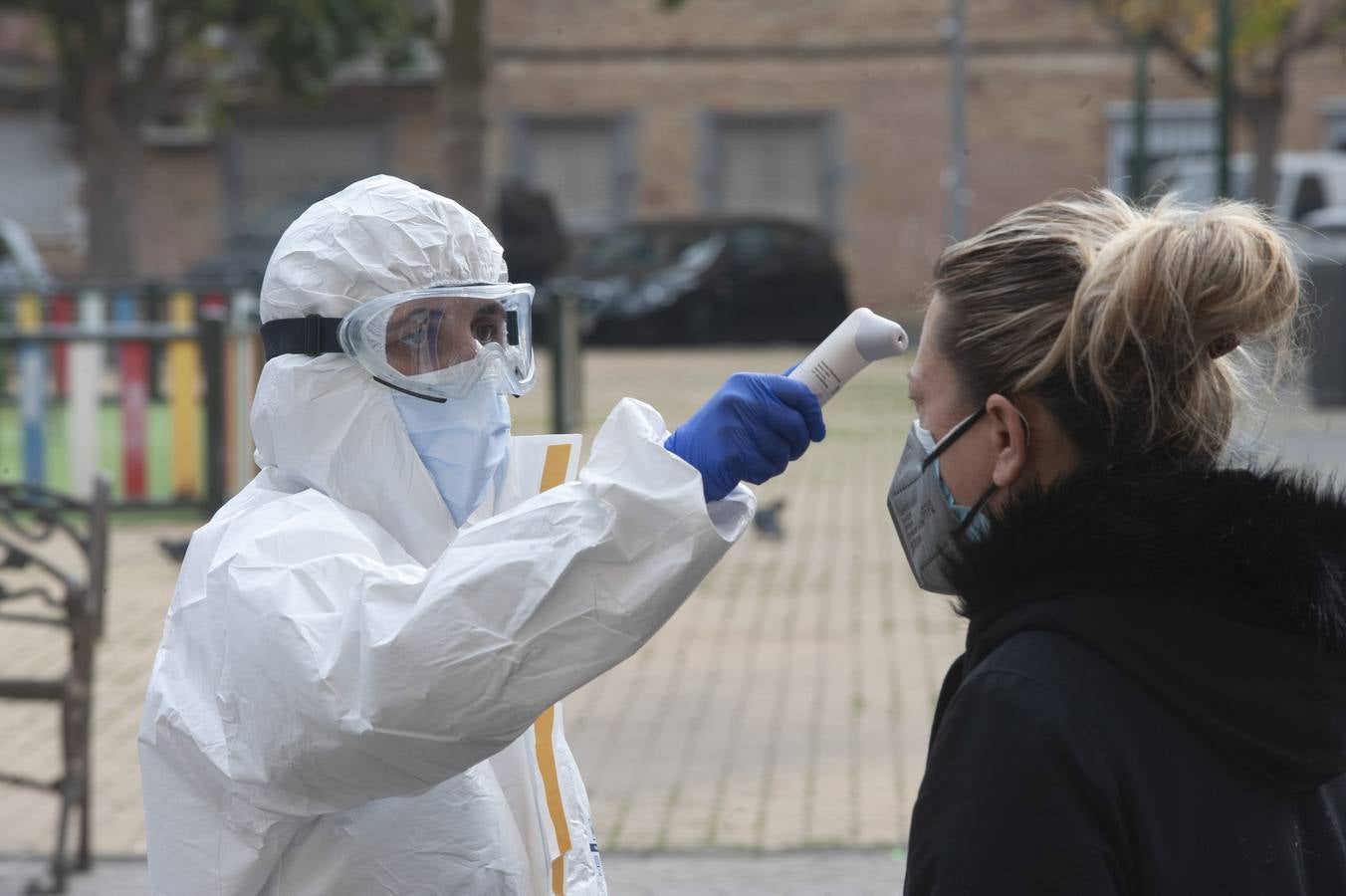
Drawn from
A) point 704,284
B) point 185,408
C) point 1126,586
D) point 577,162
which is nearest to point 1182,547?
point 1126,586

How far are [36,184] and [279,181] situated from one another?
4.33m

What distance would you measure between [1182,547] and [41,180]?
109 feet

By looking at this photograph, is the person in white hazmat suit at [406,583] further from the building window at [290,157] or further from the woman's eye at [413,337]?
the building window at [290,157]

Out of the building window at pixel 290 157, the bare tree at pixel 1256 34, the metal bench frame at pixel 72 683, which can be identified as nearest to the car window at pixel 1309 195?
the bare tree at pixel 1256 34

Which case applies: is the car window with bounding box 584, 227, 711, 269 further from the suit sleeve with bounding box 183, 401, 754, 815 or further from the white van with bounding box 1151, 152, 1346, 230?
the suit sleeve with bounding box 183, 401, 754, 815

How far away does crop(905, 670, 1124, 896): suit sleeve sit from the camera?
158cm

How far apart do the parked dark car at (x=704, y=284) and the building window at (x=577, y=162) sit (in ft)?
26.0

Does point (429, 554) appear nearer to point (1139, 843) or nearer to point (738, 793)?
point (1139, 843)

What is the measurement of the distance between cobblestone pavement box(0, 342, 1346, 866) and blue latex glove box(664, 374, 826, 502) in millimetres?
904

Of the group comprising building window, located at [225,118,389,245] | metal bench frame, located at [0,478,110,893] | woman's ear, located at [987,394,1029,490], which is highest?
building window, located at [225,118,389,245]

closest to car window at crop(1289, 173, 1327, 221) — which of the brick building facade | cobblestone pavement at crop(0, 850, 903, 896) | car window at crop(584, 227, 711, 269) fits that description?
car window at crop(584, 227, 711, 269)

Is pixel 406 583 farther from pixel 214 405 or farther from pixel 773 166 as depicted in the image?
pixel 773 166

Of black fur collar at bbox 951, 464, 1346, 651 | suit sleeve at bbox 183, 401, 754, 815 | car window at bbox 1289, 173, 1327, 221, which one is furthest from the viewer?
car window at bbox 1289, 173, 1327, 221

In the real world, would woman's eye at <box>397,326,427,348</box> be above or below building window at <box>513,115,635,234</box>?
below
